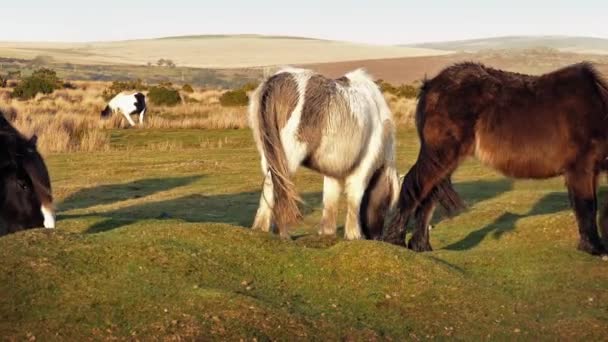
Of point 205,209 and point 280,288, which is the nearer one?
point 280,288

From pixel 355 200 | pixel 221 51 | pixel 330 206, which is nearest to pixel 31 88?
pixel 330 206

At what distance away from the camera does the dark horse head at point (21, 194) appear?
925cm

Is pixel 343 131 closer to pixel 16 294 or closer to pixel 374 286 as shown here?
pixel 374 286

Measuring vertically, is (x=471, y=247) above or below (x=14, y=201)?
below

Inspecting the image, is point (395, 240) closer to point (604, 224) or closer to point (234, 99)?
point (604, 224)

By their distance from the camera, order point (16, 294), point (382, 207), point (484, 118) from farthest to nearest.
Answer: point (382, 207), point (484, 118), point (16, 294)

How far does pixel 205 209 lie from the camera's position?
1443cm

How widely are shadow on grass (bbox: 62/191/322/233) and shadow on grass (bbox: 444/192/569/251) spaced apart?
321 centimetres

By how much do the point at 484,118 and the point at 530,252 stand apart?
1.57 meters

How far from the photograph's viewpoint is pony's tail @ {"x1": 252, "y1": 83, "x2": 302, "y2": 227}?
9062mm

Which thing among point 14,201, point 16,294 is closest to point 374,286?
point 16,294

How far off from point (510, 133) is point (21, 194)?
5.23 meters

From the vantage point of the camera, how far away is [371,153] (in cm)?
988

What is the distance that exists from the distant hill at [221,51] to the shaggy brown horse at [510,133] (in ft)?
394
